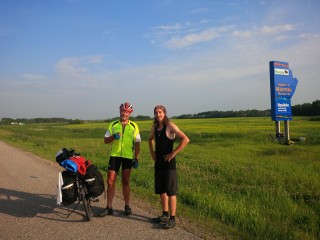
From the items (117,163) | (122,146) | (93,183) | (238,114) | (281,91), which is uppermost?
(281,91)

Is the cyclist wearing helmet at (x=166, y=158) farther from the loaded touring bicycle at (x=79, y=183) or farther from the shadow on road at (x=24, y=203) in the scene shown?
the shadow on road at (x=24, y=203)

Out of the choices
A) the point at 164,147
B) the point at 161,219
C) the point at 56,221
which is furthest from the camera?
the point at 56,221

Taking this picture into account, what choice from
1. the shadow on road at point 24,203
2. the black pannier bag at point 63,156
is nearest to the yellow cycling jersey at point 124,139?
the black pannier bag at point 63,156

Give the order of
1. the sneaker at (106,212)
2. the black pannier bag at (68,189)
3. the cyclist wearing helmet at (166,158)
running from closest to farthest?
the cyclist wearing helmet at (166,158), the black pannier bag at (68,189), the sneaker at (106,212)

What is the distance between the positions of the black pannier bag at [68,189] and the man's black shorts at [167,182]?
54.9 inches

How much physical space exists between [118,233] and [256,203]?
3.13 meters

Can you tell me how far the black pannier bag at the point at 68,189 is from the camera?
541 centimetres

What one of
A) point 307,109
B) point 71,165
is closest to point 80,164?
point 71,165

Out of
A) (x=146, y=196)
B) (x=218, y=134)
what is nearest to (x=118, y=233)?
(x=146, y=196)

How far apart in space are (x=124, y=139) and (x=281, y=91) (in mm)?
16163

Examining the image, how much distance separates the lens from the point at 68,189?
17.8 ft

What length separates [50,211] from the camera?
20.0 ft

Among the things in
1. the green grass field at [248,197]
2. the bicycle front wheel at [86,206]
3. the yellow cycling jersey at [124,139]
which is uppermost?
the yellow cycling jersey at [124,139]

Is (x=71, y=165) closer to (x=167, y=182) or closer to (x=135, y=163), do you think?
(x=135, y=163)
